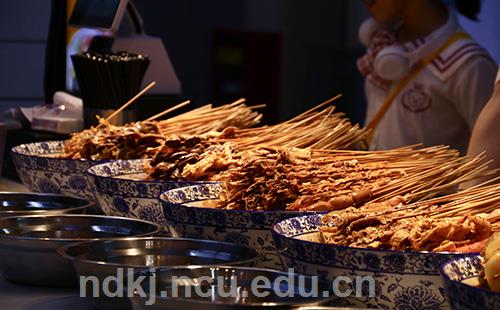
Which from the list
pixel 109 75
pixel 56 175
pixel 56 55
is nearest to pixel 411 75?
pixel 56 55

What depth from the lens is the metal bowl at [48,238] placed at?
1522 mm

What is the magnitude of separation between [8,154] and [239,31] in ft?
19.3

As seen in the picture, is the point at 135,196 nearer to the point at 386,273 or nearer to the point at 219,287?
the point at 219,287

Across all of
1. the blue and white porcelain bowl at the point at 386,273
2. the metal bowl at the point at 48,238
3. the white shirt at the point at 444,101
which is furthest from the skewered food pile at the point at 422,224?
the white shirt at the point at 444,101

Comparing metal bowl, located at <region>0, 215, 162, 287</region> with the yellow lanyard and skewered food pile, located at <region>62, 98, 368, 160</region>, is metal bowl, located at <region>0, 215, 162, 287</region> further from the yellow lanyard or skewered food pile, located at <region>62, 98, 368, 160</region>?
the yellow lanyard

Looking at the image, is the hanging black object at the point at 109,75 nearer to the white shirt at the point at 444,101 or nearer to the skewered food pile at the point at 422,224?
the skewered food pile at the point at 422,224

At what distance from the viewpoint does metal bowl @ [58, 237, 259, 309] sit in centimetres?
142

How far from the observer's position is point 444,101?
4.22 meters

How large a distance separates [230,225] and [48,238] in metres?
0.27

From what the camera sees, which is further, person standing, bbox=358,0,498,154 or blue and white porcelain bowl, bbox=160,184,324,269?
person standing, bbox=358,0,498,154

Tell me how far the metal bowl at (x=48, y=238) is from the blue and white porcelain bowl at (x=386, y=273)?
0.33 meters

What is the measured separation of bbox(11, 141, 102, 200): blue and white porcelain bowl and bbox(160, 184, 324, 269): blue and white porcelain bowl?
48cm

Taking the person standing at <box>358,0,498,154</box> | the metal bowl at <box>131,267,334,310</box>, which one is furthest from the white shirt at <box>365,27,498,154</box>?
the metal bowl at <box>131,267,334,310</box>

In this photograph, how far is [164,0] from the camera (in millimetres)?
8930
